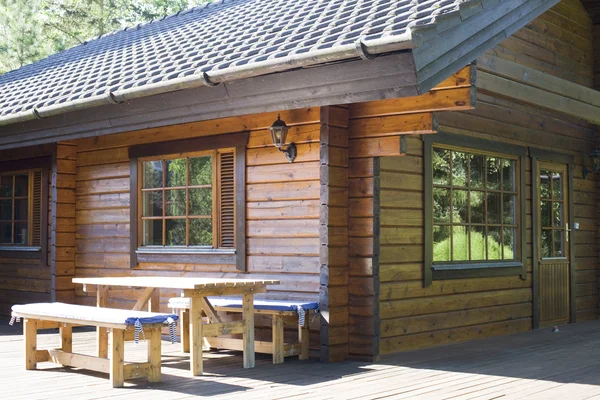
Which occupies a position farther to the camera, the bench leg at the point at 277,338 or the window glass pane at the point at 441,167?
the window glass pane at the point at 441,167

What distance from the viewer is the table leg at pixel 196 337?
6.64 m

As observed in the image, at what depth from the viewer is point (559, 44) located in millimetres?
10719

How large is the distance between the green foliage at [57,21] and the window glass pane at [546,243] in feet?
53.7

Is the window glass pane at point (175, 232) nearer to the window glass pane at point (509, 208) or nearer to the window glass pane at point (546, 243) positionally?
the window glass pane at point (509, 208)

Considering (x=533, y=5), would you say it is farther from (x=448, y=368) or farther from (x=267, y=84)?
(x=448, y=368)

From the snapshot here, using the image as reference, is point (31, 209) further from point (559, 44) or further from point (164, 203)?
point (559, 44)

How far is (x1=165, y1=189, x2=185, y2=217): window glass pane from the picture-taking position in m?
8.98

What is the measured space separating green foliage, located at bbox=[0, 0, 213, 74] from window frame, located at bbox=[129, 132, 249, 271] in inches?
577

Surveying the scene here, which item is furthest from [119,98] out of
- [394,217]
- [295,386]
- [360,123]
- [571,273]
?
[571,273]

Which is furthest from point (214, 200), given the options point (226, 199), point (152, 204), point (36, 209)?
point (36, 209)

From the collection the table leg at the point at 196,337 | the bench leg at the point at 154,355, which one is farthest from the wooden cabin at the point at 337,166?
Result: the bench leg at the point at 154,355

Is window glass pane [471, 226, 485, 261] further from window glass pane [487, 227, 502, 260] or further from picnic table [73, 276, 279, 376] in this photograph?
picnic table [73, 276, 279, 376]

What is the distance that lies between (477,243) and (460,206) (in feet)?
1.69

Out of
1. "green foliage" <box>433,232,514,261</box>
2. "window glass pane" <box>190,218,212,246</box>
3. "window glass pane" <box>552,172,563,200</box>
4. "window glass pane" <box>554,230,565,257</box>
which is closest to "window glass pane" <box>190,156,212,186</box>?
"window glass pane" <box>190,218,212,246</box>
